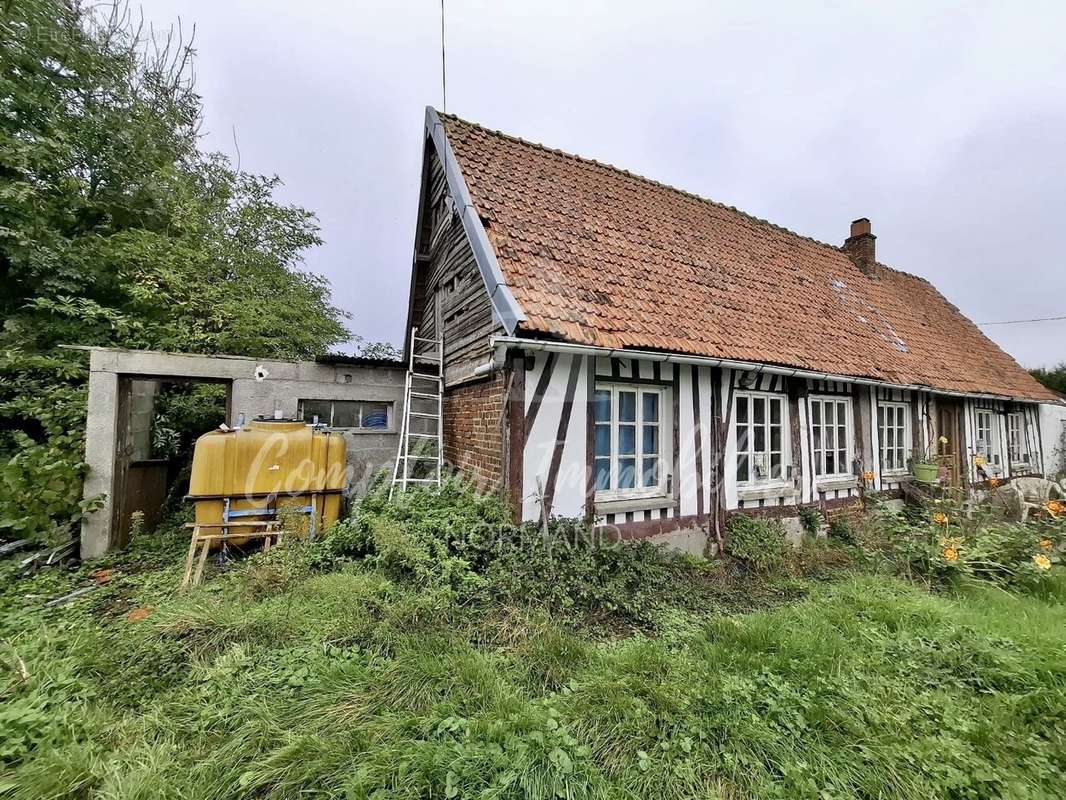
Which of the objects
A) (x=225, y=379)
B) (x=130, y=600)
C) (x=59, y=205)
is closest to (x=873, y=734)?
(x=130, y=600)

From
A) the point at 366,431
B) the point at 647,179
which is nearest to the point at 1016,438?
the point at 647,179

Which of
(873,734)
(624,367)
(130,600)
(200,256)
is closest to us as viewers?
(873,734)

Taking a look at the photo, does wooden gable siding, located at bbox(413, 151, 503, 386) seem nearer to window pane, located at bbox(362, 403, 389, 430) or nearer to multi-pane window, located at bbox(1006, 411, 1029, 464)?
window pane, located at bbox(362, 403, 389, 430)

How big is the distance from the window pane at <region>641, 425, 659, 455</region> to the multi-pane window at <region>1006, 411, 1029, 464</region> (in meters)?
12.1

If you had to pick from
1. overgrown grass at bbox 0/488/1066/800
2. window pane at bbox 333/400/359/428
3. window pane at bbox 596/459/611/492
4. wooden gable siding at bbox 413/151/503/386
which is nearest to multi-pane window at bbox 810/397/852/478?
overgrown grass at bbox 0/488/1066/800

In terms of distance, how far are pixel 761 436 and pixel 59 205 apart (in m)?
12.9

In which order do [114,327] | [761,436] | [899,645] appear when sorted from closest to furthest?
[899,645] < [761,436] < [114,327]

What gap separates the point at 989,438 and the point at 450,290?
13.3m

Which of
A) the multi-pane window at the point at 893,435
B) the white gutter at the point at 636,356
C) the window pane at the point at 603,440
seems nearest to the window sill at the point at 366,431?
the white gutter at the point at 636,356

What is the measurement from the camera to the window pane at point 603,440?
4.74 metres

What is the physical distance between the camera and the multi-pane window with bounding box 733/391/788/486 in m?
5.64

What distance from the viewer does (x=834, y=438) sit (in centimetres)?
668

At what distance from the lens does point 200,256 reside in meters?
8.08

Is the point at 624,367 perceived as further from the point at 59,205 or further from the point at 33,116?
the point at 33,116
